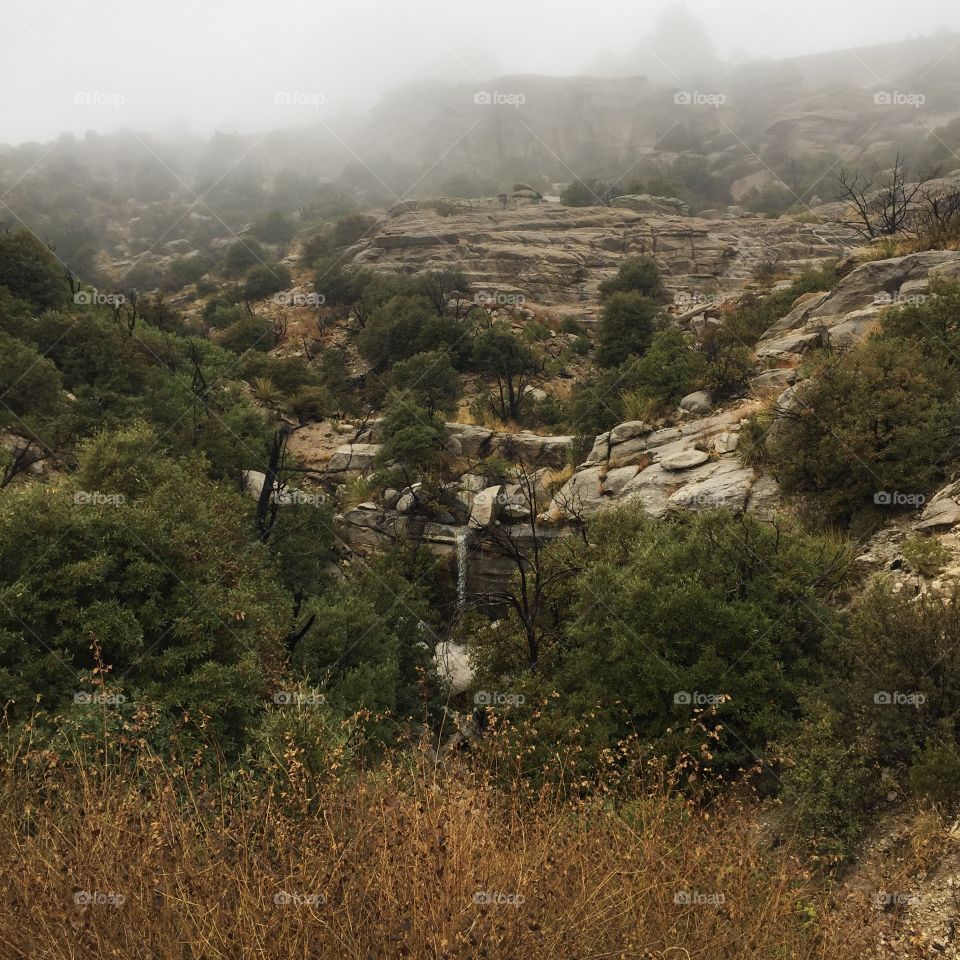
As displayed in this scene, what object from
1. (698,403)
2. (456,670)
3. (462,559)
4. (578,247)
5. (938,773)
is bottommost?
(456,670)

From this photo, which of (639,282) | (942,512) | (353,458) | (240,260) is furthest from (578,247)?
(942,512)

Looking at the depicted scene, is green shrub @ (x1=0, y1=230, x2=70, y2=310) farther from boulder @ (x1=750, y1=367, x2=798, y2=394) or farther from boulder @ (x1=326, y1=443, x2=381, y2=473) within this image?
boulder @ (x1=750, y1=367, x2=798, y2=394)

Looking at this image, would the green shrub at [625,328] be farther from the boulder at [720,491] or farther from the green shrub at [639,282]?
the boulder at [720,491]

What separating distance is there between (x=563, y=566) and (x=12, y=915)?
35.1 feet

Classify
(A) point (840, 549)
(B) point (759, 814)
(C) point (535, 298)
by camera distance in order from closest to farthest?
(B) point (759, 814) < (A) point (840, 549) < (C) point (535, 298)

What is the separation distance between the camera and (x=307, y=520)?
17750 millimetres

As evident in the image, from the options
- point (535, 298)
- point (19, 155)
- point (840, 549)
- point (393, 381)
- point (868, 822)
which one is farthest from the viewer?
point (19, 155)

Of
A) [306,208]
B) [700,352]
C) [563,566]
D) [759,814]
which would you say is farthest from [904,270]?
[306,208]

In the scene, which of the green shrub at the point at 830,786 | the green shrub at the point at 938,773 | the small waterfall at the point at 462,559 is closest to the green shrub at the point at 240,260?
the small waterfall at the point at 462,559

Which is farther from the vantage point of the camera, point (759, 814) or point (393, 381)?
point (393, 381)

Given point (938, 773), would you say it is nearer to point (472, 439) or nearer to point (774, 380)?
point (774, 380)

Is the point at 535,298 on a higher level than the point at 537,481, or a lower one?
higher

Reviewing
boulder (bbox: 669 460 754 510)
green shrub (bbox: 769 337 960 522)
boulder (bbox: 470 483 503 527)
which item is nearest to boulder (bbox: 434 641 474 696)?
boulder (bbox: 470 483 503 527)

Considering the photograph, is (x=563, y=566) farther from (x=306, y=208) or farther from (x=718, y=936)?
(x=306, y=208)
